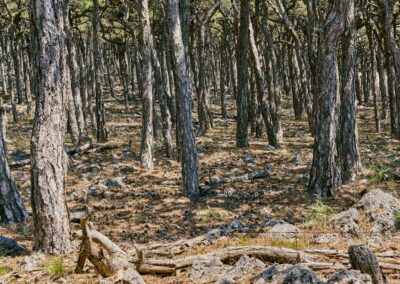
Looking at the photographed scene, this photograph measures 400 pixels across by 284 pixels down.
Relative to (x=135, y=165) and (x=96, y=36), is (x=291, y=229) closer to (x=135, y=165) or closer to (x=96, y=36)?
(x=135, y=165)

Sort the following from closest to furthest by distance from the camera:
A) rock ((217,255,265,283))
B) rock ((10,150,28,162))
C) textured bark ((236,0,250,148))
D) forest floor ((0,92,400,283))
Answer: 1. rock ((217,255,265,283))
2. forest floor ((0,92,400,283))
3. rock ((10,150,28,162))
4. textured bark ((236,0,250,148))

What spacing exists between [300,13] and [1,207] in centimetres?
2093

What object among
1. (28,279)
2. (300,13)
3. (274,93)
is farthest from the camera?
(300,13)

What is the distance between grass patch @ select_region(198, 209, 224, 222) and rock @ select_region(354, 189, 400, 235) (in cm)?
267

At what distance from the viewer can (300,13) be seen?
2564 centimetres

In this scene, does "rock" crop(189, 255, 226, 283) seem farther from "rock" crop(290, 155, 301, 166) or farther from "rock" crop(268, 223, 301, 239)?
"rock" crop(290, 155, 301, 166)

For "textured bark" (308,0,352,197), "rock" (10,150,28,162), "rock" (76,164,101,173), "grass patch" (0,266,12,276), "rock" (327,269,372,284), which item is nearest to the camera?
"rock" (327,269,372,284)

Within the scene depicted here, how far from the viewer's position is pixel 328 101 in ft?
32.7

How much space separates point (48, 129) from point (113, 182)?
20.5ft

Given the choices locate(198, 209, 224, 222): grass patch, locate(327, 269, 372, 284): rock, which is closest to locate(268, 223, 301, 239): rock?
locate(198, 209, 224, 222): grass patch

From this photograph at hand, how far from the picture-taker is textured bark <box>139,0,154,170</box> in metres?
13.6

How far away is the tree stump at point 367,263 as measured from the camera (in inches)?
167

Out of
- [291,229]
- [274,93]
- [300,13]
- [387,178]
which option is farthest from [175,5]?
[300,13]

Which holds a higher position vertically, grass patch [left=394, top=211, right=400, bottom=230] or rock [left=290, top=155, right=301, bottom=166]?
rock [left=290, top=155, right=301, bottom=166]
